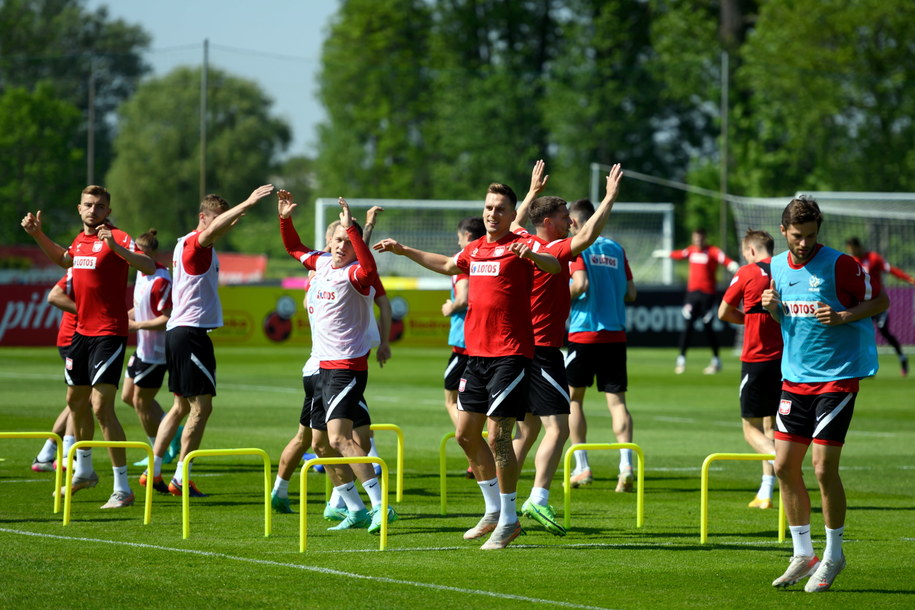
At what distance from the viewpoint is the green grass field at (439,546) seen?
7.70 meters

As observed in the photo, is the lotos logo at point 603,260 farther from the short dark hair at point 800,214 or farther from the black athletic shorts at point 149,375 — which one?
the short dark hair at point 800,214

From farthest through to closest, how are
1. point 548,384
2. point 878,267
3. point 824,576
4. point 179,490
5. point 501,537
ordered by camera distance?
point 878,267 → point 179,490 → point 548,384 → point 501,537 → point 824,576

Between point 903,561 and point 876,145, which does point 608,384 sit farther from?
point 876,145

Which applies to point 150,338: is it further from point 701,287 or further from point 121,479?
point 701,287

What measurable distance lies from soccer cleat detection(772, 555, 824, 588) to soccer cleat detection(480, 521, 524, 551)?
1.79 m

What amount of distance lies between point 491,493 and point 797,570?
2231mm

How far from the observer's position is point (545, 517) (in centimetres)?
974

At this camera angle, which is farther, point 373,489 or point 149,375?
point 149,375

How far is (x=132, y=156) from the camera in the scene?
58.8 m

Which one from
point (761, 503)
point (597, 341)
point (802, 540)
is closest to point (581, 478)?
point (597, 341)

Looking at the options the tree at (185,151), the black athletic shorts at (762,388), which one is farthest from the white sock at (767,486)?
the tree at (185,151)

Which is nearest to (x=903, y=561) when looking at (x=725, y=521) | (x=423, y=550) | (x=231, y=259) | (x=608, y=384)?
(x=725, y=521)

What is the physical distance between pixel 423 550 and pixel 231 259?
55.7 meters

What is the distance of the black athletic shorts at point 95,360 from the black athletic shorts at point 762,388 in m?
4.96
